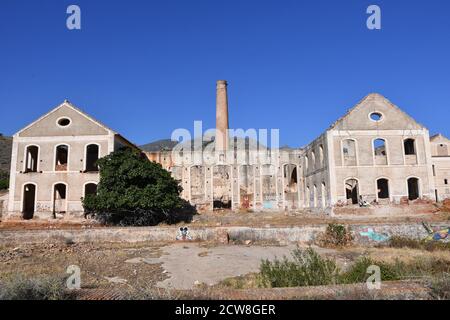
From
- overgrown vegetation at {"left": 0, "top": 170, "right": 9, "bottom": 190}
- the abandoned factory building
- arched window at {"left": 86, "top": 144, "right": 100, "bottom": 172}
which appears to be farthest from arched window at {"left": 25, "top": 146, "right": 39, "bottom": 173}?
overgrown vegetation at {"left": 0, "top": 170, "right": 9, "bottom": 190}

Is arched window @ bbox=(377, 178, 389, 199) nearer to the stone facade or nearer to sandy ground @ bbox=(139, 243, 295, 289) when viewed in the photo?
sandy ground @ bbox=(139, 243, 295, 289)

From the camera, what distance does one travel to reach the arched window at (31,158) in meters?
27.8

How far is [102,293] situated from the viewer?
21.4 ft

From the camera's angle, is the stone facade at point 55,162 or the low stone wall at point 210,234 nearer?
the low stone wall at point 210,234

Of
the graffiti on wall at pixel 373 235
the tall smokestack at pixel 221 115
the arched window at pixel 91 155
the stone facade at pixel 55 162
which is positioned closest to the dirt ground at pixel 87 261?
the stone facade at pixel 55 162

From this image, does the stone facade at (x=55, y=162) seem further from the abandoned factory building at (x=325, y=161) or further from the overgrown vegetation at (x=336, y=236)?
the overgrown vegetation at (x=336, y=236)

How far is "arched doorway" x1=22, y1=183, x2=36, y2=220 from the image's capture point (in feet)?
90.2

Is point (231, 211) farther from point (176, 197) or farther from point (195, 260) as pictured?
point (195, 260)

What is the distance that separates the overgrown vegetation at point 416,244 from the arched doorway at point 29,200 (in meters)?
24.1

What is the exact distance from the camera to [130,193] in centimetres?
2412

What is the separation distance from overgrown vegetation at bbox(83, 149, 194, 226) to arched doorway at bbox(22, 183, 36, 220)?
508 centimetres

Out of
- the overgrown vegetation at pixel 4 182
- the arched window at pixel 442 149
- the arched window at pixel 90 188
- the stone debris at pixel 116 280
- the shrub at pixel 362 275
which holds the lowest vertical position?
the stone debris at pixel 116 280

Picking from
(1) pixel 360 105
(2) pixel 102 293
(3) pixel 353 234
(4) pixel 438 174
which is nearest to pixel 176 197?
(3) pixel 353 234
